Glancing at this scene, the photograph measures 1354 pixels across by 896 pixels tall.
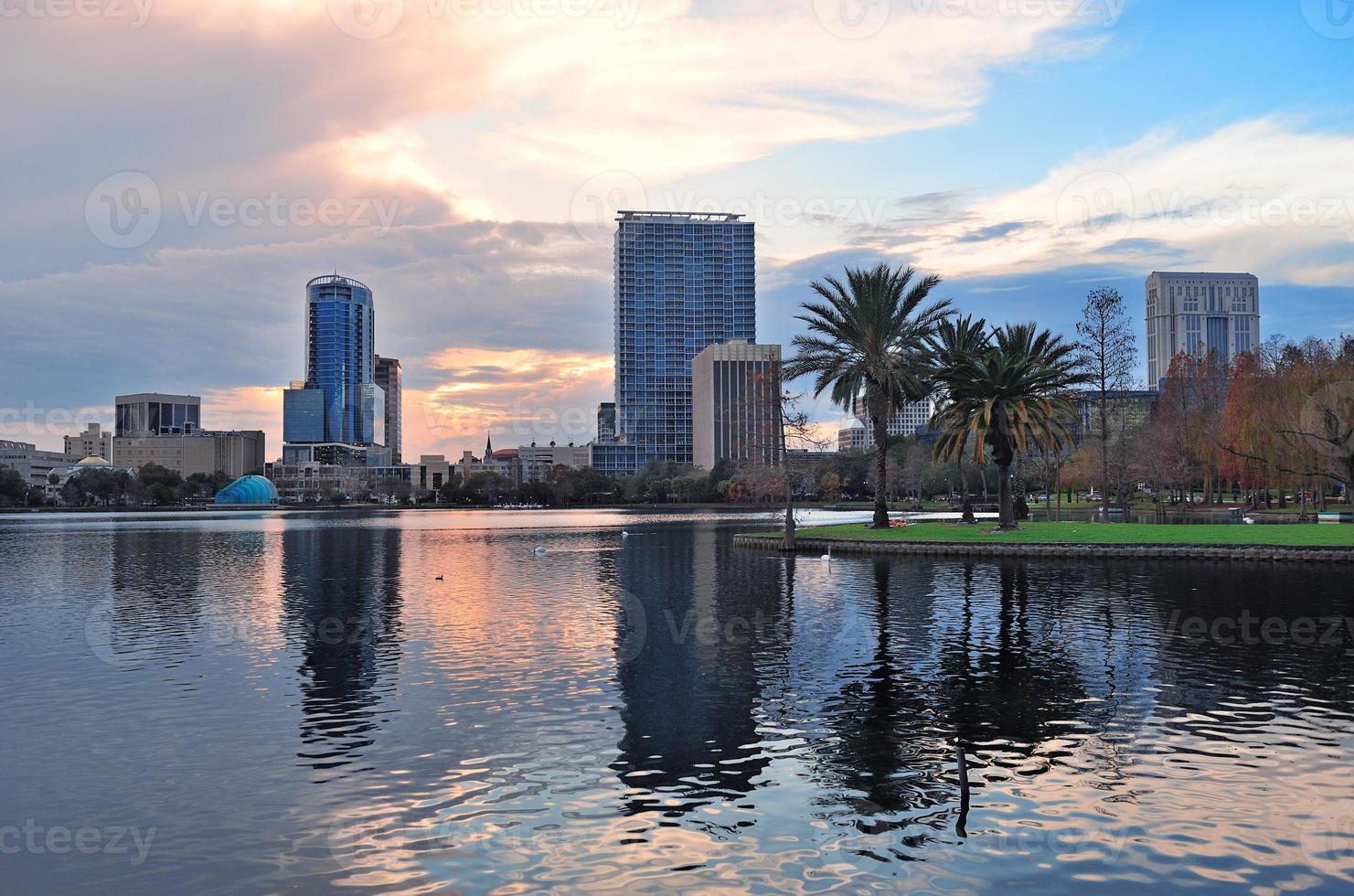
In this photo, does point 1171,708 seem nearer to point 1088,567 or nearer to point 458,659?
point 458,659

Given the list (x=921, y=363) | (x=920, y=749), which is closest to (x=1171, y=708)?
(x=920, y=749)

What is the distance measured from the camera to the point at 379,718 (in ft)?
49.0

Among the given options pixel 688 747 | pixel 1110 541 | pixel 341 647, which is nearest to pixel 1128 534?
pixel 1110 541

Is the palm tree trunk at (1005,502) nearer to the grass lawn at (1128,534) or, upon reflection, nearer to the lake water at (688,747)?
the grass lawn at (1128,534)

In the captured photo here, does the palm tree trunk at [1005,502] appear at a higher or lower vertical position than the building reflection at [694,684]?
higher

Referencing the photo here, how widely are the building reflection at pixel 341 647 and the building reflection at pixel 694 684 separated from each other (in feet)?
13.3

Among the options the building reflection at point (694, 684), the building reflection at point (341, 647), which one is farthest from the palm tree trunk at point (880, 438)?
the building reflection at point (341, 647)

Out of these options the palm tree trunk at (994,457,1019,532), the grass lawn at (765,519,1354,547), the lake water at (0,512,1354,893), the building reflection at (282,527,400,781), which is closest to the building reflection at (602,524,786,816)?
the lake water at (0,512,1354,893)

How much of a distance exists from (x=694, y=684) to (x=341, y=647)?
9.36 meters

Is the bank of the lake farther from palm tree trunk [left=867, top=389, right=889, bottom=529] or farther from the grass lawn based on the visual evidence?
palm tree trunk [left=867, top=389, right=889, bottom=529]

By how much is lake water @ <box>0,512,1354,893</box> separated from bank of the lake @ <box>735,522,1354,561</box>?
37.5 feet

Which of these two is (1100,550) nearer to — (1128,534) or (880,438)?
(1128,534)

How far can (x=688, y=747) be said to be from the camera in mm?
13117

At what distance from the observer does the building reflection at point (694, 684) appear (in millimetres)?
11656
